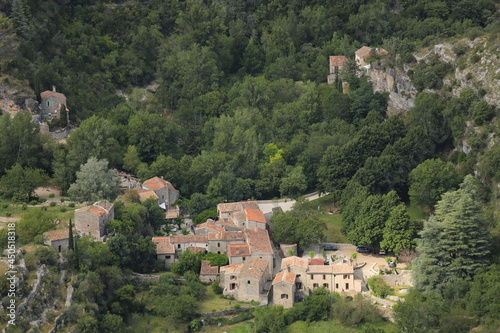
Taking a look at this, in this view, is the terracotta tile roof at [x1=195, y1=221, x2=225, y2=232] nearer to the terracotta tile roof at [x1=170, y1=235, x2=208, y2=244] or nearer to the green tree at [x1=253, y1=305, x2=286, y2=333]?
the terracotta tile roof at [x1=170, y1=235, x2=208, y2=244]

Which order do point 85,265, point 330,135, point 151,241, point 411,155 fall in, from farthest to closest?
point 330,135 → point 411,155 → point 151,241 → point 85,265

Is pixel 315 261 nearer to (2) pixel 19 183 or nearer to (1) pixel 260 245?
(1) pixel 260 245

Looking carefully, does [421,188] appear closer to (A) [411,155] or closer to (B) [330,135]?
(A) [411,155]

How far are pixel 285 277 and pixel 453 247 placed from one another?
13532mm

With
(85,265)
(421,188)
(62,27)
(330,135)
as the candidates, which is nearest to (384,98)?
(330,135)

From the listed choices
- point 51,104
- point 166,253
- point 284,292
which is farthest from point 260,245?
point 51,104

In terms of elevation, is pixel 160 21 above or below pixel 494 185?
above

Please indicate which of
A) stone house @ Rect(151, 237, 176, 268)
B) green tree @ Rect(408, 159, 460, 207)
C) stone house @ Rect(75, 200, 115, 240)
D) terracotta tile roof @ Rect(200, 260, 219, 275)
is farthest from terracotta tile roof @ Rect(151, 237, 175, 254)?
green tree @ Rect(408, 159, 460, 207)

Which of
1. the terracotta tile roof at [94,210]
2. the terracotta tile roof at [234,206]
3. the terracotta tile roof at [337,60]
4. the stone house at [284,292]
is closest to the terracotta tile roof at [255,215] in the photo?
the terracotta tile roof at [234,206]

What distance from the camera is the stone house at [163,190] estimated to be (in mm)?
98625

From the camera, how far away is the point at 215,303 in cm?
8450

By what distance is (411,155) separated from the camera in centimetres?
10175

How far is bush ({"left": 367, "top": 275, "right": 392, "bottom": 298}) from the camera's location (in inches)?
3307

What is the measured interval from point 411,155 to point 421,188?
6531 mm
